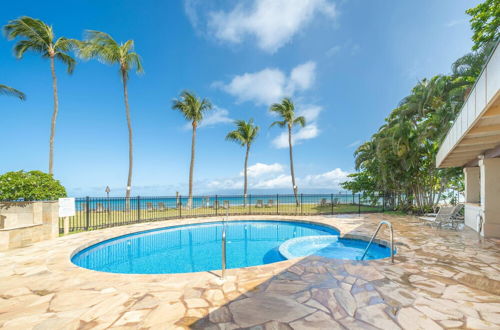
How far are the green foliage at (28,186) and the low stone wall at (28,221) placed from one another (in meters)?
0.33

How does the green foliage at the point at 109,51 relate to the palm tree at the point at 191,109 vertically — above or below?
above

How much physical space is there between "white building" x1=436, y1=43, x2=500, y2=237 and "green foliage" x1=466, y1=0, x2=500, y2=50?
246 inches

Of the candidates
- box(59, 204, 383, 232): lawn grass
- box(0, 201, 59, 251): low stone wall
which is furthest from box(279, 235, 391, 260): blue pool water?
box(0, 201, 59, 251): low stone wall

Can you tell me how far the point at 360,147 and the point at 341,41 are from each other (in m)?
8.88

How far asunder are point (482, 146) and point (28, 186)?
47.0 ft

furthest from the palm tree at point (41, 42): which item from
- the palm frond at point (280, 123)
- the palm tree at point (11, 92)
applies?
the palm frond at point (280, 123)

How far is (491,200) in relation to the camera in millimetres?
6348

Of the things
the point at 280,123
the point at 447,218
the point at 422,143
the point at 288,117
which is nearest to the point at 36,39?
the point at 280,123

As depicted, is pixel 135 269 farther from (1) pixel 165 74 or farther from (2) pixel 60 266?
(1) pixel 165 74

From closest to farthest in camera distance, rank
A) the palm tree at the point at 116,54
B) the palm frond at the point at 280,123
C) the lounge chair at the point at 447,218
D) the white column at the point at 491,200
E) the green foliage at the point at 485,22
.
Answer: the white column at the point at 491,200
the lounge chair at the point at 447,218
the green foliage at the point at 485,22
the palm tree at the point at 116,54
the palm frond at the point at 280,123

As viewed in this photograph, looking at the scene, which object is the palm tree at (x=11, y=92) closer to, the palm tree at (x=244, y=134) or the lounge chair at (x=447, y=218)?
the palm tree at (x=244, y=134)

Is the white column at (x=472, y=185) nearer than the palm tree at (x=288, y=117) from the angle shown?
Yes

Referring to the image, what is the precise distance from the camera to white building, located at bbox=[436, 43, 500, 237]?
296 centimetres

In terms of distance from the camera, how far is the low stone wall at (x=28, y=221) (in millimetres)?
5614
